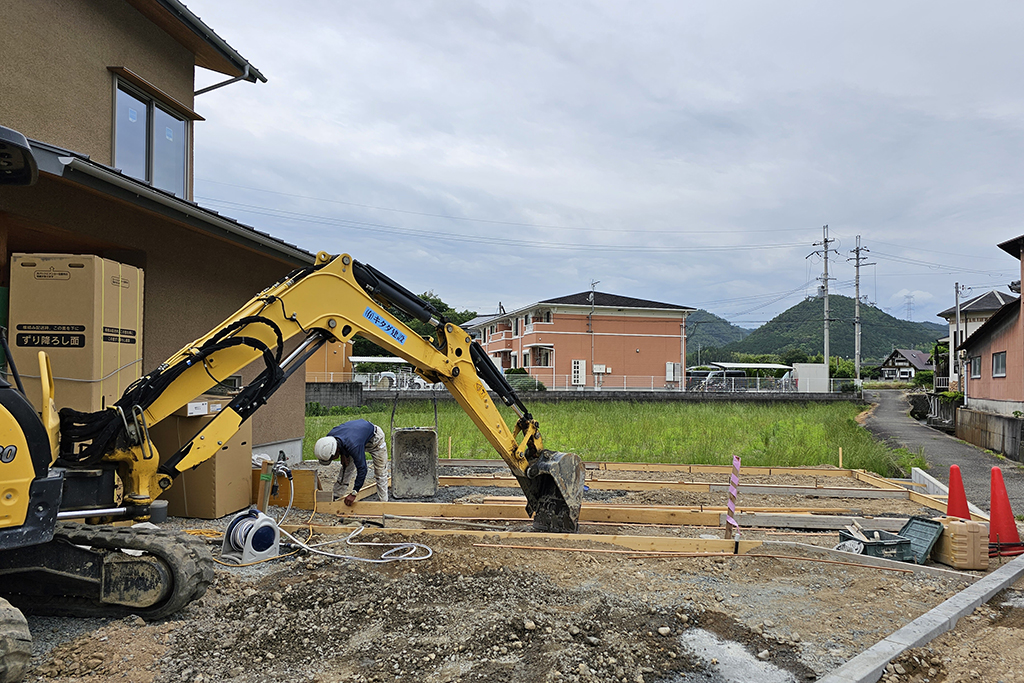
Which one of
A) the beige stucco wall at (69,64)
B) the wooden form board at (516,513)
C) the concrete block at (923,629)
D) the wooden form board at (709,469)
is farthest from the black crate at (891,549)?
the beige stucco wall at (69,64)

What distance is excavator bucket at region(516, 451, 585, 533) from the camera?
7.24m

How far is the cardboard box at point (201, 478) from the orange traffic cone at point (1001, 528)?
8191 mm

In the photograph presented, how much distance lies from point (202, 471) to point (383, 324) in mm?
3156

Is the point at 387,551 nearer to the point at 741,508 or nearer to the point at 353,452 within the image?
the point at 353,452

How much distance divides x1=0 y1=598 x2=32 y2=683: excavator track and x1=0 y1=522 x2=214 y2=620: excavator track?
960 mm

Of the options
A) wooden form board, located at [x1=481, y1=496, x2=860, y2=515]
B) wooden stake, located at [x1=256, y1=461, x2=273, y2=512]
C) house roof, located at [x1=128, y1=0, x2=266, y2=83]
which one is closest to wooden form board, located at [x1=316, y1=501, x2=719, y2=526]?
wooden form board, located at [x1=481, y1=496, x2=860, y2=515]

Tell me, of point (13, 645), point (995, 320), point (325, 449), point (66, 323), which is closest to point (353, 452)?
point (325, 449)

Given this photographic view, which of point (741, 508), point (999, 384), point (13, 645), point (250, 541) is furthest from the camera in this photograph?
point (999, 384)

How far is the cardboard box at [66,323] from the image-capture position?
6020 mm

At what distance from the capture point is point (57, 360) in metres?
6.07

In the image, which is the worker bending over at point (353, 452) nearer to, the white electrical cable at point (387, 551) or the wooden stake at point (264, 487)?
the wooden stake at point (264, 487)

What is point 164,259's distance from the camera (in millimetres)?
9141

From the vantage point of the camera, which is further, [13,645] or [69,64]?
[69,64]

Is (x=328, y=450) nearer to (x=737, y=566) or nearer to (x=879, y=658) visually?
(x=737, y=566)
